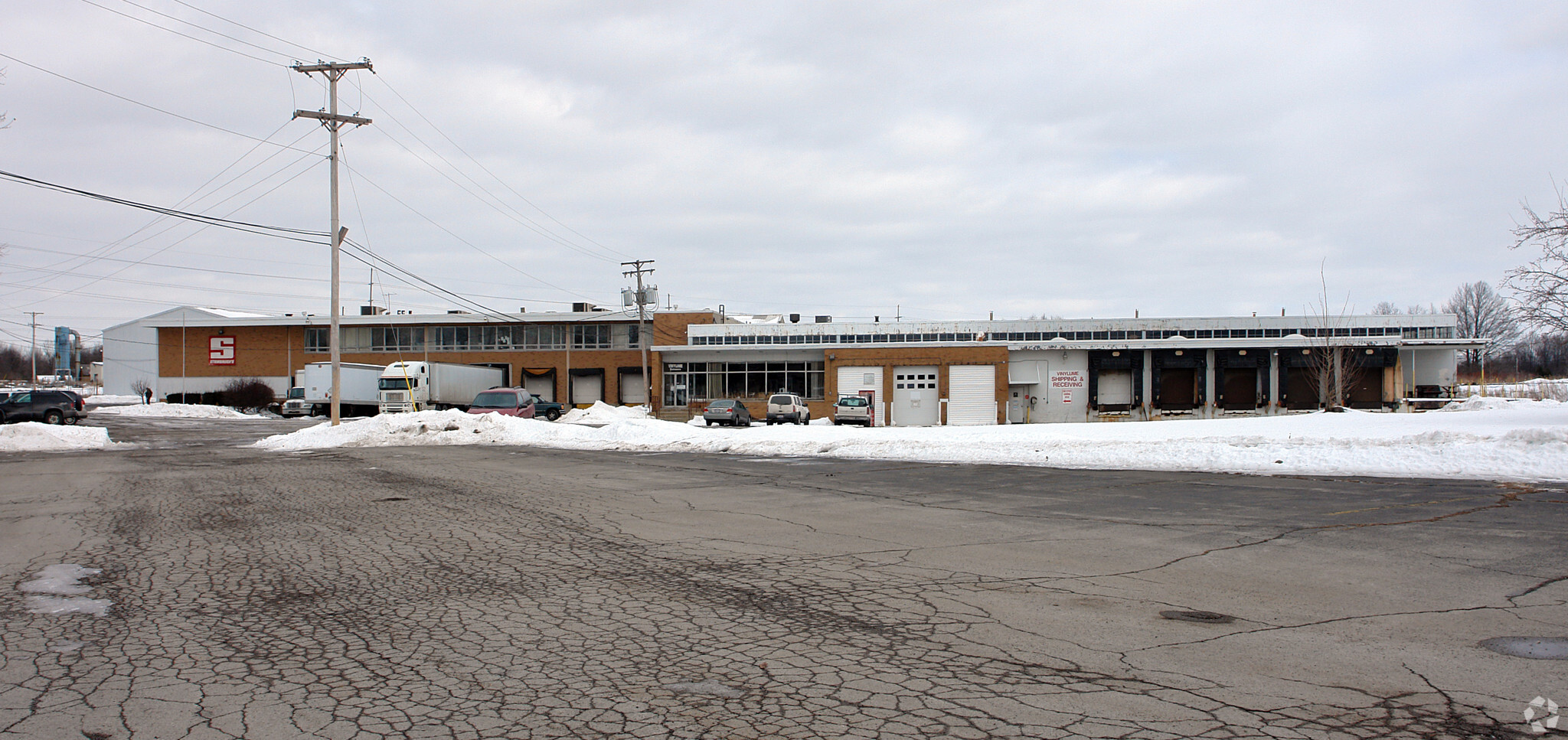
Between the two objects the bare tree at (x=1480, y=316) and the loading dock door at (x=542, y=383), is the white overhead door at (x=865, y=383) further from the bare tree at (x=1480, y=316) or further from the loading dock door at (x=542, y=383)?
the bare tree at (x=1480, y=316)

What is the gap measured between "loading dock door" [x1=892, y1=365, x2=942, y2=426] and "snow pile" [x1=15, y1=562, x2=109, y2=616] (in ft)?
146

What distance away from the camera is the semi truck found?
2005 inches

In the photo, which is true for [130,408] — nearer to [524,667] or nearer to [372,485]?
[372,485]

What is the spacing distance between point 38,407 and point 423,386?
16837 millimetres

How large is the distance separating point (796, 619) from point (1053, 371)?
47.3 meters

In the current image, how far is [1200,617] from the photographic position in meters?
5.97

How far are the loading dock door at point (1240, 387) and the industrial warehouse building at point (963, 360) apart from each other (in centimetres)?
9

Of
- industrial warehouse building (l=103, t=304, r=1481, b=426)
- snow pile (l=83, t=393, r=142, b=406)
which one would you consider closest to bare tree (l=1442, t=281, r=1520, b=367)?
industrial warehouse building (l=103, t=304, r=1481, b=426)

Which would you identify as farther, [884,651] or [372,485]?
[372,485]

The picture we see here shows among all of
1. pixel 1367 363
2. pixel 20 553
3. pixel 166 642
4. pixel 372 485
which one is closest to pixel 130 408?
pixel 372 485

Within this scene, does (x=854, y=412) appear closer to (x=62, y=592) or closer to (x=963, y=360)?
(x=963, y=360)

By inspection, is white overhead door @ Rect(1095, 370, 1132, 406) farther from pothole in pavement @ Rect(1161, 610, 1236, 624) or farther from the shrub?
the shrub

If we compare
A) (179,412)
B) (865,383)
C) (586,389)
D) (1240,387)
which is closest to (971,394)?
(865,383)

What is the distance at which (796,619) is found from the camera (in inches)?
231
